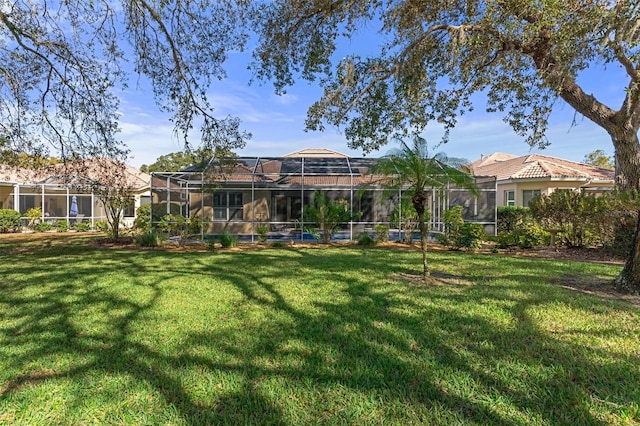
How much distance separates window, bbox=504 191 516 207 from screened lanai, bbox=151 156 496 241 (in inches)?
247

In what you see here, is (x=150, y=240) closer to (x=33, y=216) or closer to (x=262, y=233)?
(x=262, y=233)

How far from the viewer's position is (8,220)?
18.3 meters

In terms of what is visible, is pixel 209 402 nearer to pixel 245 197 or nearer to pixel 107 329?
pixel 107 329

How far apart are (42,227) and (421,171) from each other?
22266 mm

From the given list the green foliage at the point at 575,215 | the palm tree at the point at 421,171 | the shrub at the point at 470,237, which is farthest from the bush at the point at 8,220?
the green foliage at the point at 575,215

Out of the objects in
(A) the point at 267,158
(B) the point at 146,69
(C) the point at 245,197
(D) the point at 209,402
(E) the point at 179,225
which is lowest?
(D) the point at 209,402

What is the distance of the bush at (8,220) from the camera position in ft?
59.4

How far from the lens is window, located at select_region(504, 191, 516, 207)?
19.7 meters

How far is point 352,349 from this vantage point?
136 inches

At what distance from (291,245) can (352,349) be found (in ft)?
32.2

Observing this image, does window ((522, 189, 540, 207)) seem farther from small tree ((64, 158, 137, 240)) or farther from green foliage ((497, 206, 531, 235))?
small tree ((64, 158, 137, 240))

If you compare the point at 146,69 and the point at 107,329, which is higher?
the point at 146,69

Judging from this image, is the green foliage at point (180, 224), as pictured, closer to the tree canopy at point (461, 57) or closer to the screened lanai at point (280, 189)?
the screened lanai at point (280, 189)

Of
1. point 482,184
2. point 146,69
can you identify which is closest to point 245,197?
point 146,69
